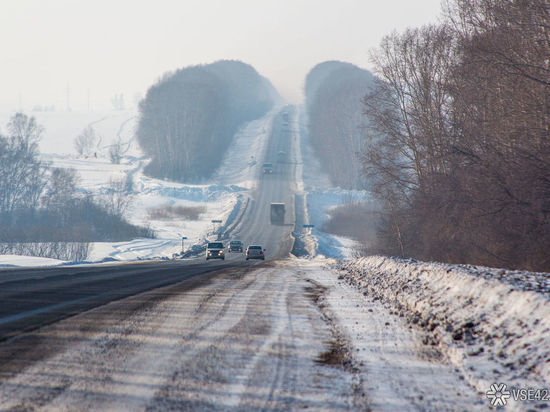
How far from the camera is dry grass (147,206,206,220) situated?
269 feet

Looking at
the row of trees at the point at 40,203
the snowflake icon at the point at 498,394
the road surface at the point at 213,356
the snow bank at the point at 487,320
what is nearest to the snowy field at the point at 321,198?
the row of trees at the point at 40,203

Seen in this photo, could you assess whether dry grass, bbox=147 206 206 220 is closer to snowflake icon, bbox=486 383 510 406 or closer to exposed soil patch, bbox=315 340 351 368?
exposed soil patch, bbox=315 340 351 368

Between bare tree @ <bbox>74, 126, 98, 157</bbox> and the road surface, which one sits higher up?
bare tree @ <bbox>74, 126, 98, 157</bbox>

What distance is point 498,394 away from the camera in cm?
451

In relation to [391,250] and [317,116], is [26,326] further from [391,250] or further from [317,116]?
[317,116]

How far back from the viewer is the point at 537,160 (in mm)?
16500

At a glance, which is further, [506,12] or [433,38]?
[433,38]

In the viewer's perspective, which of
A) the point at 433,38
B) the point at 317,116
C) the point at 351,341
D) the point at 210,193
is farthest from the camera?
the point at 317,116

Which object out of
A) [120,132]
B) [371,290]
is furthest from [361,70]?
[371,290]

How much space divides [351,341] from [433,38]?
3190 cm

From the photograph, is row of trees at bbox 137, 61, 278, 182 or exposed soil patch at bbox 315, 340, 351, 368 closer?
exposed soil patch at bbox 315, 340, 351, 368

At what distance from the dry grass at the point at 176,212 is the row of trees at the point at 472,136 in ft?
162

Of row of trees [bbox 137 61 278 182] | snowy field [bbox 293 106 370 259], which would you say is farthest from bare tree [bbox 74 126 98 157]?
snowy field [bbox 293 106 370 259]

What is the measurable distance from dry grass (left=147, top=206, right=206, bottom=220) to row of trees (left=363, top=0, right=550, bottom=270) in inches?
1945
